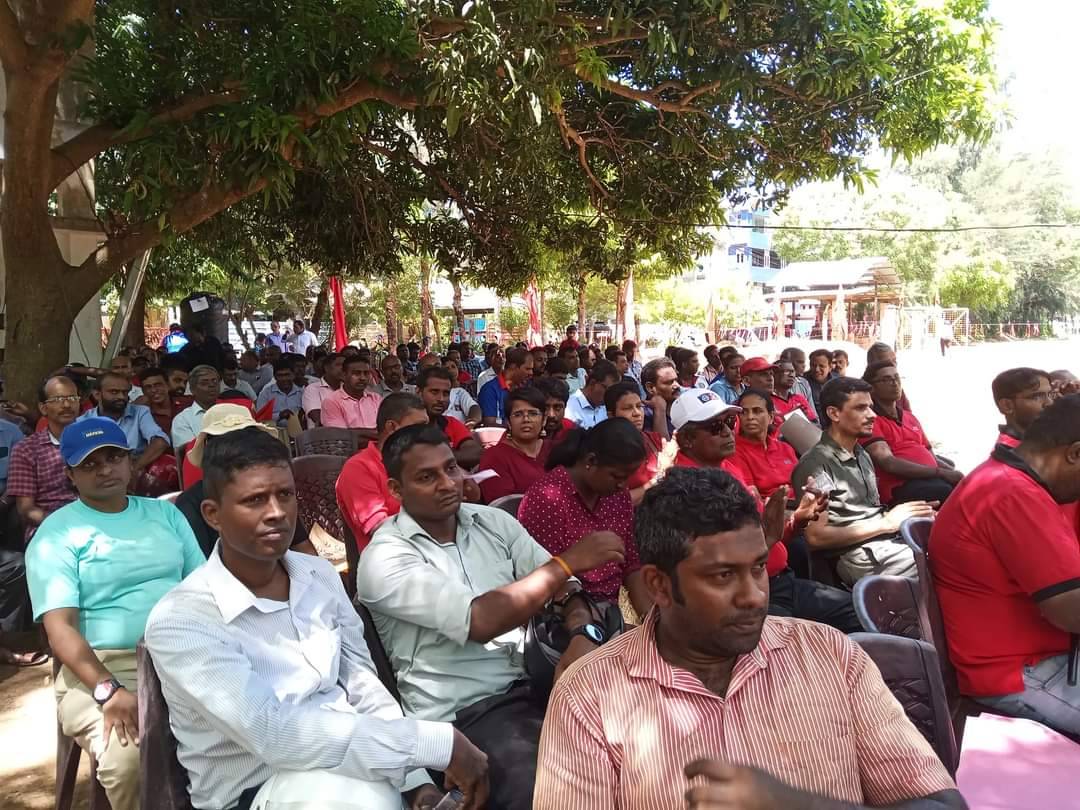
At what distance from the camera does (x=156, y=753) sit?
2.05 m

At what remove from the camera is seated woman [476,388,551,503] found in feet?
14.7

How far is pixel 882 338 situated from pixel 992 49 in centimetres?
2704

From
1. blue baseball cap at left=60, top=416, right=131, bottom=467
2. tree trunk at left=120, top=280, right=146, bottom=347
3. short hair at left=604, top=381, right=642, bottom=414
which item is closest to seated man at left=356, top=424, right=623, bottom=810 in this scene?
blue baseball cap at left=60, top=416, right=131, bottom=467

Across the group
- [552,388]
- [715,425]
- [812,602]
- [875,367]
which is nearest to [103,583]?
[715,425]

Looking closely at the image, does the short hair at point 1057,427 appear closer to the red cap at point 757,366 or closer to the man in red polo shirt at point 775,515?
the man in red polo shirt at point 775,515

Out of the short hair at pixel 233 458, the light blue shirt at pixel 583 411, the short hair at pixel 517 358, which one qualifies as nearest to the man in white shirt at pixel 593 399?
the light blue shirt at pixel 583 411

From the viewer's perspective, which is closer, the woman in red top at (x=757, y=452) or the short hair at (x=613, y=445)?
the short hair at (x=613, y=445)

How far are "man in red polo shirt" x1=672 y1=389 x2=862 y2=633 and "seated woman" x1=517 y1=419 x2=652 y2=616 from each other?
42 cm

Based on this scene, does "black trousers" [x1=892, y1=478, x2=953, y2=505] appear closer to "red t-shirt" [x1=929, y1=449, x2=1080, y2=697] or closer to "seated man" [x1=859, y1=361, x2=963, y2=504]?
"seated man" [x1=859, y1=361, x2=963, y2=504]

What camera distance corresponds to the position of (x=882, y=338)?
32.9m

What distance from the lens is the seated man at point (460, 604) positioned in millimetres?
2361

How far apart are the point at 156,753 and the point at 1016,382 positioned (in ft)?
14.3

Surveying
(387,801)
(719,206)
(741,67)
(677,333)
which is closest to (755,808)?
(387,801)

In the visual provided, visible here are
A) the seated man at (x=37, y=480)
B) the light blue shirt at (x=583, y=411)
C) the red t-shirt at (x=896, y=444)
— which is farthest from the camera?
the light blue shirt at (x=583, y=411)
